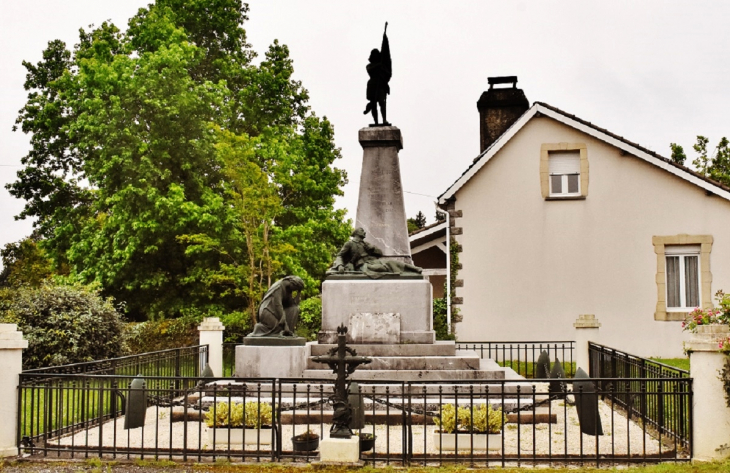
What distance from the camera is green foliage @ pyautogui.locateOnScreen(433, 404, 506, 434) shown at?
8.70m

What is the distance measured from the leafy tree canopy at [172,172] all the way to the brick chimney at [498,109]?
643 cm

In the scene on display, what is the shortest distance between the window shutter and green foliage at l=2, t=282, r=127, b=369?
1271 cm

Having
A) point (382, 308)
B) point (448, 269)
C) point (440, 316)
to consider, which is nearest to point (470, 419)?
point (382, 308)

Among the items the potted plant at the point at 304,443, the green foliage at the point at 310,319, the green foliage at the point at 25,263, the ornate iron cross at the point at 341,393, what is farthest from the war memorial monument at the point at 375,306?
the green foliage at the point at 25,263

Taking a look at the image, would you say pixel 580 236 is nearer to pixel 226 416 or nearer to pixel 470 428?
pixel 470 428

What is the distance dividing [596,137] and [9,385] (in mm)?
16598

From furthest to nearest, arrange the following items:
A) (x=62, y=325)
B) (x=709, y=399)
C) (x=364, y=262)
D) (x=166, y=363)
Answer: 1. (x=62, y=325)
2. (x=166, y=363)
3. (x=364, y=262)
4. (x=709, y=399)

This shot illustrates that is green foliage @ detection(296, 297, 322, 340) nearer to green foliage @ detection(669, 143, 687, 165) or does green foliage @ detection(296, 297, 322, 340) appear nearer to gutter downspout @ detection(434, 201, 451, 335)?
gutter downspout @ detection(434, 201, 451, 335)

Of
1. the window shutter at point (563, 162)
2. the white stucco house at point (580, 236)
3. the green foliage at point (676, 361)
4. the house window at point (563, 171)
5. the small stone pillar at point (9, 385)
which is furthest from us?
the window shutter at point (563, 162)

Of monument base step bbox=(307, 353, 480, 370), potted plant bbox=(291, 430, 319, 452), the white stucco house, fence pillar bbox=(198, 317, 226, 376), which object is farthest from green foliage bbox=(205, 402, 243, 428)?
the white stucco house

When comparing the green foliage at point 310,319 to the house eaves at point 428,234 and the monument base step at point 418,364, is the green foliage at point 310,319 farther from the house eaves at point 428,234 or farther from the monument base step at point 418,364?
the monument base step at point 418,364

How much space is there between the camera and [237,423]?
910cm

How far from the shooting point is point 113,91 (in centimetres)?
2409

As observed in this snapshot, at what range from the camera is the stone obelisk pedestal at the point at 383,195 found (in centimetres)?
1412
